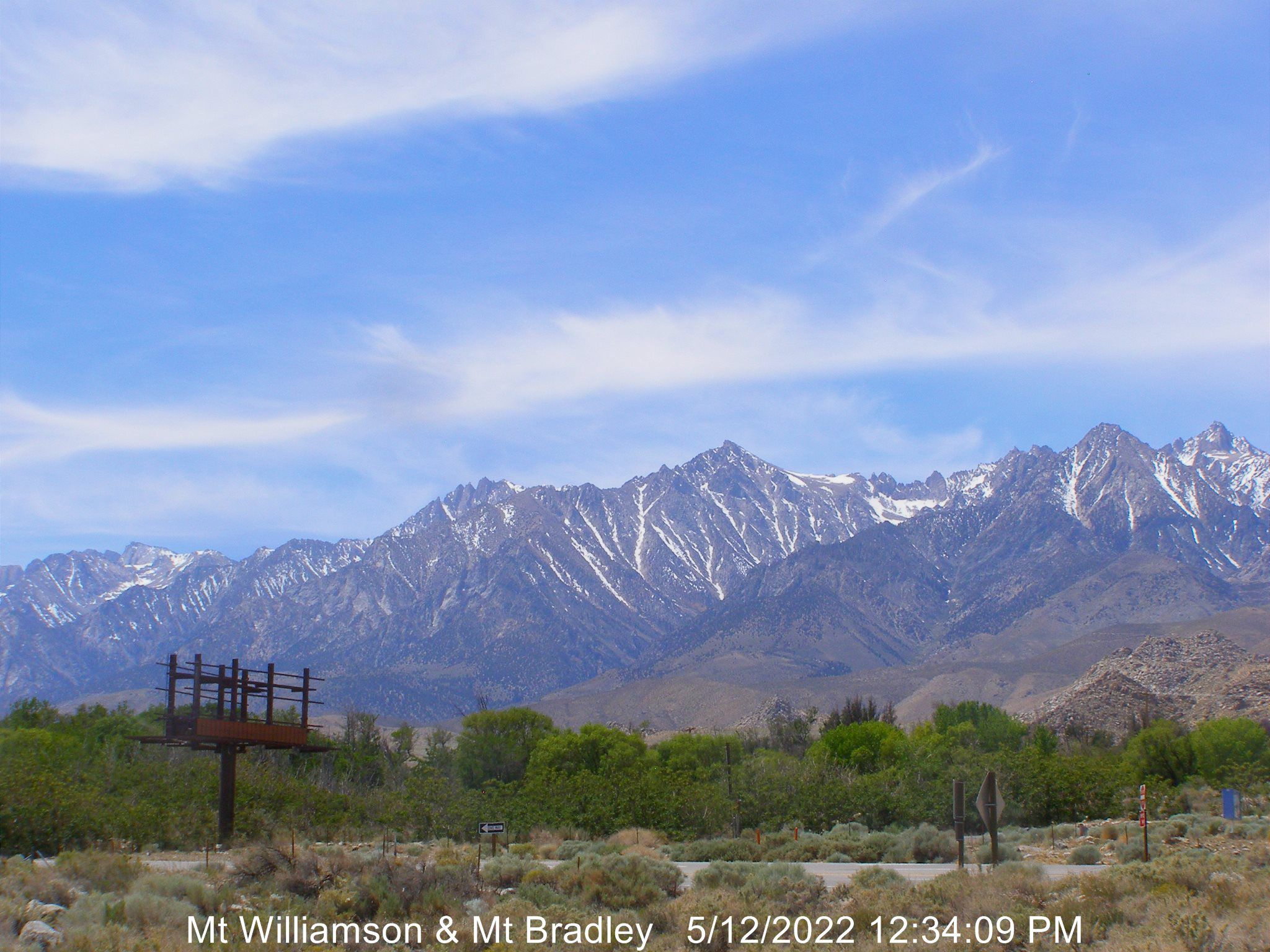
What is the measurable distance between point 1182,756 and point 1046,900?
52940 millimetres

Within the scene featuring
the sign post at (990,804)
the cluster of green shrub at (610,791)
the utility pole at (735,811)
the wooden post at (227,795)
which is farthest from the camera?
the utility pole at (735,811)

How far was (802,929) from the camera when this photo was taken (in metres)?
18.4

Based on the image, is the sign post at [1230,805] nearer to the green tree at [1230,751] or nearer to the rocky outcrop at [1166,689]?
the green tree at [1230,751]

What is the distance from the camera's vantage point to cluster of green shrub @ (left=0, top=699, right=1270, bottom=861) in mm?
33719

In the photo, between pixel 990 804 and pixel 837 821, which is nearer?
pixel 990 804

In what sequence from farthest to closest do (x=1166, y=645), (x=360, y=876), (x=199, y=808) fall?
→ 1. (x=1166, y=645)
2. (x=199, y=808)
3. (x=360, y=876)

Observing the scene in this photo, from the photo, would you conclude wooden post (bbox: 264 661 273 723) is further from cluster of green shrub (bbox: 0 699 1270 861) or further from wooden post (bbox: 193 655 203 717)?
cluster of green shrub (bbox: 0 699 1270 861)

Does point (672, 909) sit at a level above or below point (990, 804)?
below

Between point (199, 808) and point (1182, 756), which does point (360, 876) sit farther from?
point (1182, 756)

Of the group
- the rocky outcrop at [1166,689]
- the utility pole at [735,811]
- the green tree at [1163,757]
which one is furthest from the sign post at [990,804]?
the rocky outcrop at [1166,689]

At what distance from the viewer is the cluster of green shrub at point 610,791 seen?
33719 millimetres

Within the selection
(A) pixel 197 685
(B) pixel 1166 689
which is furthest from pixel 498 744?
(B) pixel 1166 689

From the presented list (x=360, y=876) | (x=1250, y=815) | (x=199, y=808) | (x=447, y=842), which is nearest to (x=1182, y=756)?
(x=1250, y=815)

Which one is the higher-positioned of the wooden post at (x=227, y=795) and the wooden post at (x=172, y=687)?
the wooden post at (x=172, y=687)
